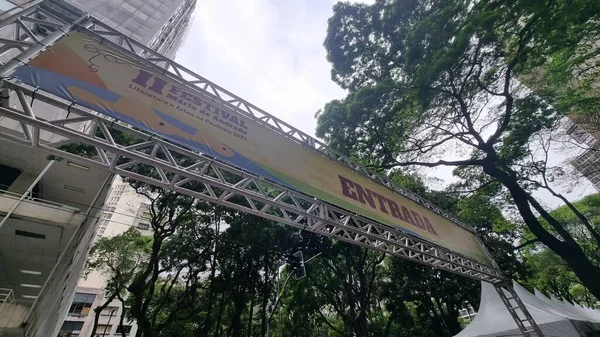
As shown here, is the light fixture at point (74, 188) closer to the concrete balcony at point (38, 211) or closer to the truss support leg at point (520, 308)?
the concrete balcony at point (38, 211)

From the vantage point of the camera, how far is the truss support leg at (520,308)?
6316 millimetres

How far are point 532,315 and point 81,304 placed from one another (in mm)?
33972

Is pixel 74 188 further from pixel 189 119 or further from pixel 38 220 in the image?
pixel 189 119

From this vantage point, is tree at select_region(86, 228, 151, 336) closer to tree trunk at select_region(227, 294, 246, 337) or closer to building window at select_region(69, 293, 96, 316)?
tree trunk at select_region(227, 294, 246, 337)

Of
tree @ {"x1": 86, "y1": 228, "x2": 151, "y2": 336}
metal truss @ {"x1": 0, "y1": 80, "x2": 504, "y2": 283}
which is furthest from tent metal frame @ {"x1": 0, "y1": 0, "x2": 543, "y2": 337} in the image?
tree @ {"x1": 86, "y1": 228, "x2": 151, "y2": 336}

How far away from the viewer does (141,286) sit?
846cm

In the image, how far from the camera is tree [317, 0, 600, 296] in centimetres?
652

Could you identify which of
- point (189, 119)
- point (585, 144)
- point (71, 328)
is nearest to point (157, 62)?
point (189, 119)

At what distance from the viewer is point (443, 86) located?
7.70 metres

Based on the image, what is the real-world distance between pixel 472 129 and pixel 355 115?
3794mm

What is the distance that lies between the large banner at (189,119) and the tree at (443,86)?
385cm

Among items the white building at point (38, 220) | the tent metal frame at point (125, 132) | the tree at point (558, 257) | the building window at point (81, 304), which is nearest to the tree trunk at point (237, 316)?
the white building at point (38, 220)

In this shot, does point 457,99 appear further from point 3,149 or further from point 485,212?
point 3,149

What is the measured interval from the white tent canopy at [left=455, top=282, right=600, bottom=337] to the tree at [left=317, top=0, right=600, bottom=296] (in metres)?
1.08
